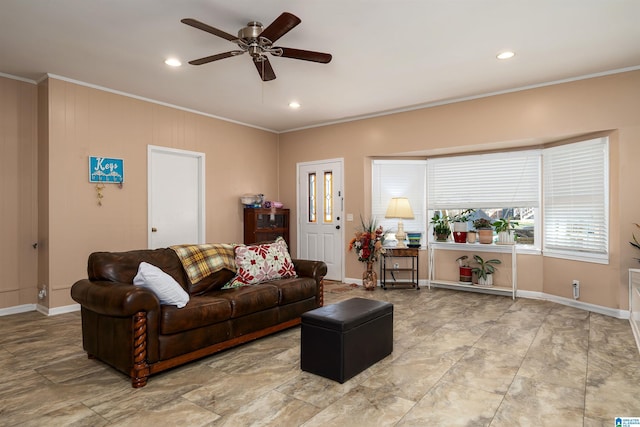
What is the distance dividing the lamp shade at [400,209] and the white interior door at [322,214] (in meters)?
0.91

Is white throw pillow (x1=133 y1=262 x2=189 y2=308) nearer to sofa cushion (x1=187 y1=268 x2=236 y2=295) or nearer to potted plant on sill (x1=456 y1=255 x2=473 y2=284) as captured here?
sofa cushion (x1=187 y1=268 x2=236 y2=295)

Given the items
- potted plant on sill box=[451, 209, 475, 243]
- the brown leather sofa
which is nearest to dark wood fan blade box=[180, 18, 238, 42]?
the brown leather sofa

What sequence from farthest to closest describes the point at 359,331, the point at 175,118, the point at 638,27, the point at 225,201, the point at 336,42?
the point at 225,201 < the point at 175,118 < the point at 336,42 < the point at 638,27 < the point at 359,331

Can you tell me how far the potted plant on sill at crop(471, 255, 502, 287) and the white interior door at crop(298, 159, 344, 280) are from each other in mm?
2145

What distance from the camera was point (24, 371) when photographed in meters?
2.80

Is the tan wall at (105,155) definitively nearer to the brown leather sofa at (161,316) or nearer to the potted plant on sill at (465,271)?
the brown leather sofa at (161,316)

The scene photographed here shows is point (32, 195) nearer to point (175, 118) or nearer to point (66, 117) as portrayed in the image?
point (66, 117)

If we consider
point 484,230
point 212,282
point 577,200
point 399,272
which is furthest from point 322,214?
point 577,200

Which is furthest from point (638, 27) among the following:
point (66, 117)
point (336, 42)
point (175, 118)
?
point (66, 117)

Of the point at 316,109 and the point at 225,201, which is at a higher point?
the point at 316,109

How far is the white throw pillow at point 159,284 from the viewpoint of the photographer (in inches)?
107

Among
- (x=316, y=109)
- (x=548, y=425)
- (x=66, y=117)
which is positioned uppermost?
(x=316, y=109)

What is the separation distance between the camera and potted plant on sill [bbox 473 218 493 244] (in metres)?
5.33

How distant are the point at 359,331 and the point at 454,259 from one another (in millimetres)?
3547
